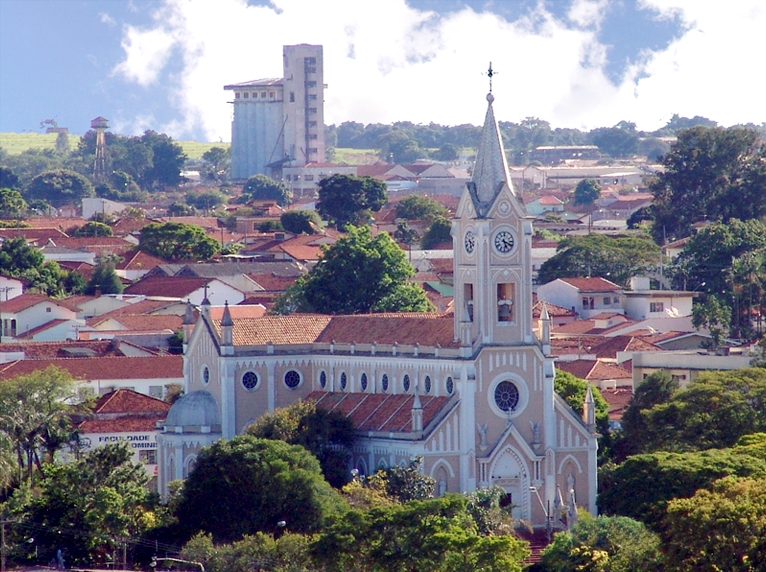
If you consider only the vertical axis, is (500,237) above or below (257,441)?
above

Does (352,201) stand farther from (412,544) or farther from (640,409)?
(412,544)

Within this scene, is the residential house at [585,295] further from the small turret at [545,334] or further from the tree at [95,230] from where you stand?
the tree at [95,230]

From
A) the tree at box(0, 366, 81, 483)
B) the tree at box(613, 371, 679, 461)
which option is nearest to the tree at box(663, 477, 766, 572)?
the tree at box(613, 371, 679, 461)

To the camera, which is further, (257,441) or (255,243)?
(255,243)

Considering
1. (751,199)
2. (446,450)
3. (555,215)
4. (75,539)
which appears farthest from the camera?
(555,215)

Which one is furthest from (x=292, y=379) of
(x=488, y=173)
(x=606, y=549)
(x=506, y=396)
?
(x=606, y=549)

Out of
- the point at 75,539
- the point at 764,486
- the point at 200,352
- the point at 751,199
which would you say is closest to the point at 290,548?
the point at 75,539

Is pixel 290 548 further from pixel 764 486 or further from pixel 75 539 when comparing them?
pixel 764 486

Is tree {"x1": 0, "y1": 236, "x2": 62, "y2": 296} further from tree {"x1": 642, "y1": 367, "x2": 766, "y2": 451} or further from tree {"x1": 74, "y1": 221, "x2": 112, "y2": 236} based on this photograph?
tree {"x1": 642, "y1": 367, "x2": 766, "y2": 451}
